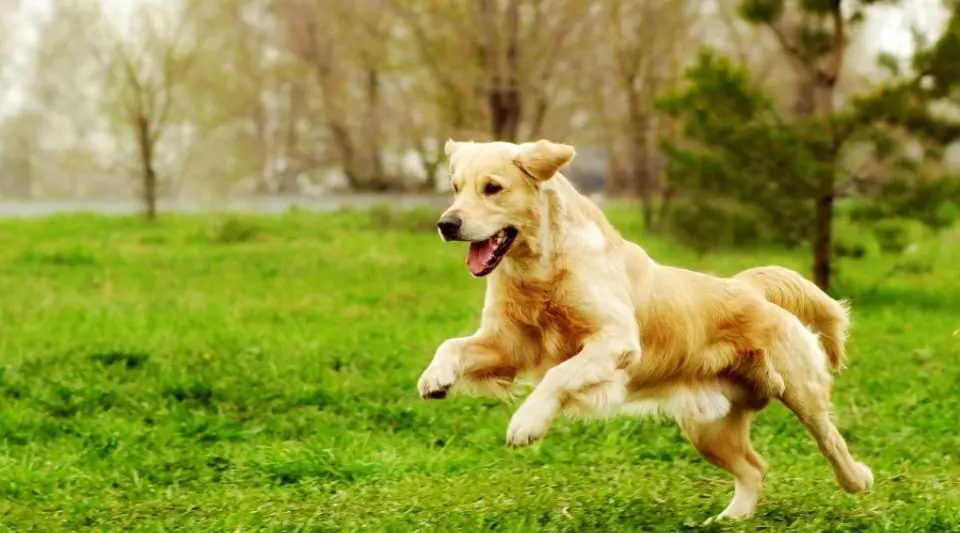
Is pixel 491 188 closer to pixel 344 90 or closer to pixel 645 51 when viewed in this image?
pixel 645 51

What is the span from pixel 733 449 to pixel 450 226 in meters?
2.00

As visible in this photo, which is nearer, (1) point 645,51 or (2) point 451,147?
(2) point 451,147

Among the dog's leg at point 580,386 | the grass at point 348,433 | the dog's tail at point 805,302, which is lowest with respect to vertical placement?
the grass at point 348,433

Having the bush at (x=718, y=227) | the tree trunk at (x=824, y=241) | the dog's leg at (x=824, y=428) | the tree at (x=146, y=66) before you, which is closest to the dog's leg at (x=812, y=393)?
the dog's leg at (x=824, y=428)

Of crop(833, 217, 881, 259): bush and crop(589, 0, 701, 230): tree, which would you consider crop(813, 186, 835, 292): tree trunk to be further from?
crop(589, 0, 701, 230): tree

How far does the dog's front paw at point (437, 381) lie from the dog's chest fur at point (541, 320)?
0.36 meters

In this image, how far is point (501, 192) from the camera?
188 inches

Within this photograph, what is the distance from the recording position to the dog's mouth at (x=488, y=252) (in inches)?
188

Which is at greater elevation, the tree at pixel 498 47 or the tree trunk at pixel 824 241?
the tree at pixel 498 47

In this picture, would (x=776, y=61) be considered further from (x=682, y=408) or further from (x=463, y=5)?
(x=682, y=408)

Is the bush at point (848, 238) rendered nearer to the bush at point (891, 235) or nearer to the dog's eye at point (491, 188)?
the bush at point (891, 235)

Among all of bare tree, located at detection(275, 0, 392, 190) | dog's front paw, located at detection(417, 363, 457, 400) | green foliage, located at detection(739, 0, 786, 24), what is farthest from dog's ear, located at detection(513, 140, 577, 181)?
bare tree, located at detection(275, 0, 392, 190)

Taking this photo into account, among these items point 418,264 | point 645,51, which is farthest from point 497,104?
point 418,264

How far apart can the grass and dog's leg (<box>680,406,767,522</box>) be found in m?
0.13
